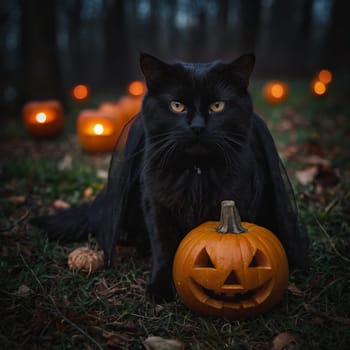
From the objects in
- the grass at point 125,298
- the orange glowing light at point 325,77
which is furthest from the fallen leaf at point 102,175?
the orange glowing light at point 325,77

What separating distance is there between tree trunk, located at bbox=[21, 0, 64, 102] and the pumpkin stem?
5617mm

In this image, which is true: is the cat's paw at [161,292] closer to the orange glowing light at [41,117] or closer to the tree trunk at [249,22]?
the orange glowing light at [41,117]

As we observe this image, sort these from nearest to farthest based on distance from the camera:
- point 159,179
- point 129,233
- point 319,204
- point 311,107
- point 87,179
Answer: point 159,179
point 129,233
point 319,204
point 87,179
point 311,107

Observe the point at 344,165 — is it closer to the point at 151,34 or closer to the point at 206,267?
the point at 206,267

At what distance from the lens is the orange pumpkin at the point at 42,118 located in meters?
5.24

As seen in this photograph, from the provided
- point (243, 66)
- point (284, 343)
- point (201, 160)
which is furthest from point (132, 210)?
point (284, 343)

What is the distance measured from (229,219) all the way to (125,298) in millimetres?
723

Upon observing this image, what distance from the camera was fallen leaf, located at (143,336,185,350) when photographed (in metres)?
1.49

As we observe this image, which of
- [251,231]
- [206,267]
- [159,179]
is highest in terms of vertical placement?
[159,179]

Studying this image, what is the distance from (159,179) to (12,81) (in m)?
8.60

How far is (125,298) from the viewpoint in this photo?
197 centimetres

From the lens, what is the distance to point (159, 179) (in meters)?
1.93

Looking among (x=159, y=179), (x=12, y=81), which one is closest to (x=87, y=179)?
(x=159, y=179)

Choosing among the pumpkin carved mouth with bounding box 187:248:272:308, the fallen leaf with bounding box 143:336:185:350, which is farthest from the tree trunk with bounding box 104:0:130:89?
the fallen leaf with bounding box 143:336:185:350
